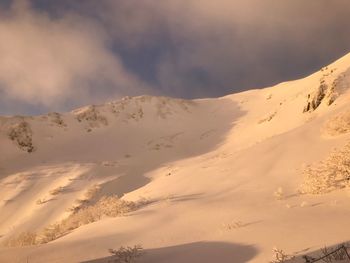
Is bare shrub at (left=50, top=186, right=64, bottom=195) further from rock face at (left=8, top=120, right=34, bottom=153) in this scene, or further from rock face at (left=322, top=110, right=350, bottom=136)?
rock face at (left=322, top=110, right=350, bottom=136)

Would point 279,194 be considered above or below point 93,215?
below

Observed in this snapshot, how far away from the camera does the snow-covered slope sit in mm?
8352

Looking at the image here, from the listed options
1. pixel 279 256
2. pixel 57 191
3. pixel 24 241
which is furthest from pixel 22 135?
pixel 279 256

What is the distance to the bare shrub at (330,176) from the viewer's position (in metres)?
10.9

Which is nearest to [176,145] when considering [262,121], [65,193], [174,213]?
[262,121]

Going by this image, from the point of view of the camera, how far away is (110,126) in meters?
46.8

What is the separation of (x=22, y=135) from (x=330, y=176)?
3588 cm

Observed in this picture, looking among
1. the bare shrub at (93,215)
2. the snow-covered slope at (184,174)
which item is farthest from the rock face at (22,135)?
the bare shrub at (93,215)

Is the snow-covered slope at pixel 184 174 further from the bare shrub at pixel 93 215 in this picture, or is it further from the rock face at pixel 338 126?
the bare shrub at pixel 93 215

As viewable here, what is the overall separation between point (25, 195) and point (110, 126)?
20353 millimetres

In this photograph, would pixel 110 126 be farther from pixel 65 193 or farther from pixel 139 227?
pixel 139 227

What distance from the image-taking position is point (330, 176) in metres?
11.4

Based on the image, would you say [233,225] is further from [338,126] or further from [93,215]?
[338,126]

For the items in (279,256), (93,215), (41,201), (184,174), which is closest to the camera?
(279,256)
